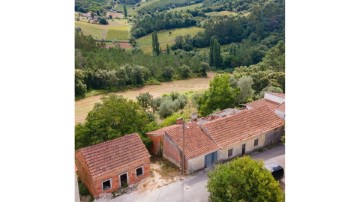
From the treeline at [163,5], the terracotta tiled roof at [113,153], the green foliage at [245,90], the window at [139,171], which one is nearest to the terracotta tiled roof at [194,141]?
the terracotta tiled roof at [113,153]

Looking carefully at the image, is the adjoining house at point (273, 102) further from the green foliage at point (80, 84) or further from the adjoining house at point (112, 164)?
the green foliage at point (80, 84)

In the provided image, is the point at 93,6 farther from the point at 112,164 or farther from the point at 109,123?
the point at 112,164

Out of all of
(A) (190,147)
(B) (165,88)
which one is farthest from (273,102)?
(B) (165,88)

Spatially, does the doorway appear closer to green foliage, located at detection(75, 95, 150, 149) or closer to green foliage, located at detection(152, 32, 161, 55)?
green foliage, located at detection(75, 95, 150, 149)

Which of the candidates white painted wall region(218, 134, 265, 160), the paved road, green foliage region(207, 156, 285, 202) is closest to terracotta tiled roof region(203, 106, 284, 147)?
white painted wall region(218, 134, 265, 160)
